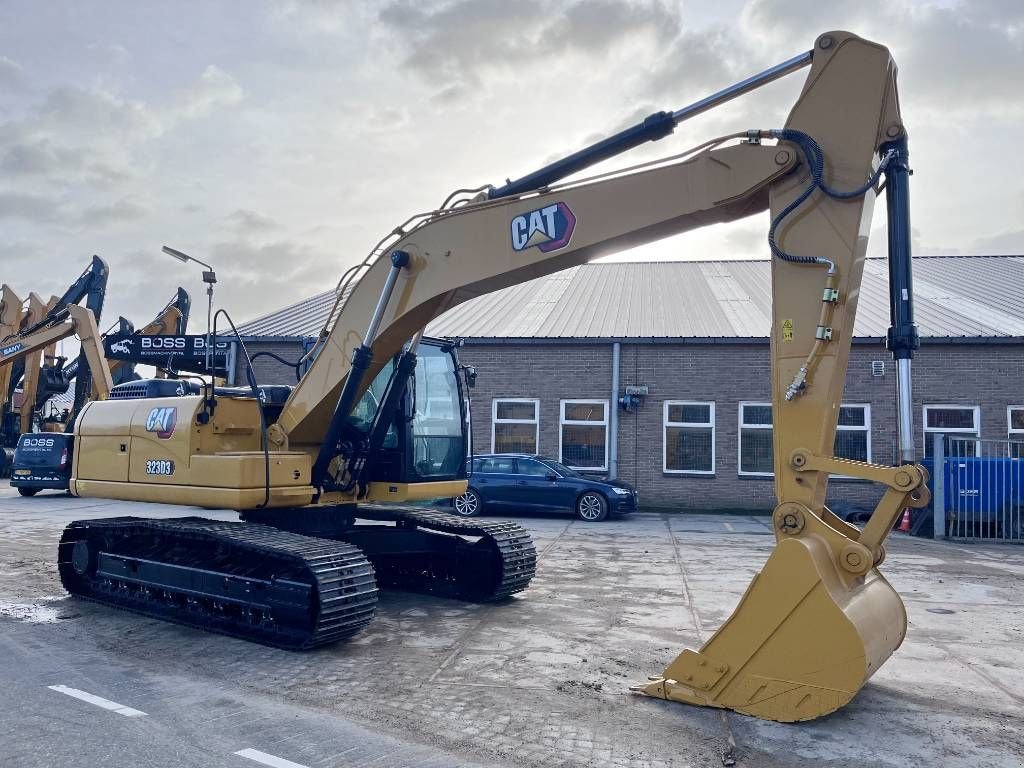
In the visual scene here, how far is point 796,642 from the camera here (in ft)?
16.0

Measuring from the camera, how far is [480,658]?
20.8 ft

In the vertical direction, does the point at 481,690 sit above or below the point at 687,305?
below

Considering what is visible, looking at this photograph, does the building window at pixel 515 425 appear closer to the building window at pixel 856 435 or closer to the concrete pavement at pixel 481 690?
the building window at pixel 856 435

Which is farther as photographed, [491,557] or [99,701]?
[491,557]

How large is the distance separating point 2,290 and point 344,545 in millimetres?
20987

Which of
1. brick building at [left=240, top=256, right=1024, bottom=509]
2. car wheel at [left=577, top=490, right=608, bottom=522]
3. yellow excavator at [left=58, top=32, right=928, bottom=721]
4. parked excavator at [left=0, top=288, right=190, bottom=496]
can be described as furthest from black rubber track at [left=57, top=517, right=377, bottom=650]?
brick building at [left=240, top=256, right=1024, bottom=509]

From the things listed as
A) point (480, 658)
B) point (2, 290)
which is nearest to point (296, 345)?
point (2, 290)

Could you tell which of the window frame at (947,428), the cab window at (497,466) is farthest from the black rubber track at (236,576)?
the window frame at (947,428)

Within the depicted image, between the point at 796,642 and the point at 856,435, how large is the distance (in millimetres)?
16507

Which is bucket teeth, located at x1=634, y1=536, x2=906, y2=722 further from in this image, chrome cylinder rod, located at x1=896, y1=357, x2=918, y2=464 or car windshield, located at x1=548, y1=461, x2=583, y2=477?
car windshield, located at x1=548, y1=461, x2=583, y2=477

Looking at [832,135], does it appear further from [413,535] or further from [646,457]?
[646,457]

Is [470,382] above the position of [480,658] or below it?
above

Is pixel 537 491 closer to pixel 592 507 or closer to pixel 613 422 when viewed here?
pixel 592 507

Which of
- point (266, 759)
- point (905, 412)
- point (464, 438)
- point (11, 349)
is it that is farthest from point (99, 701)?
point (11, 349)
